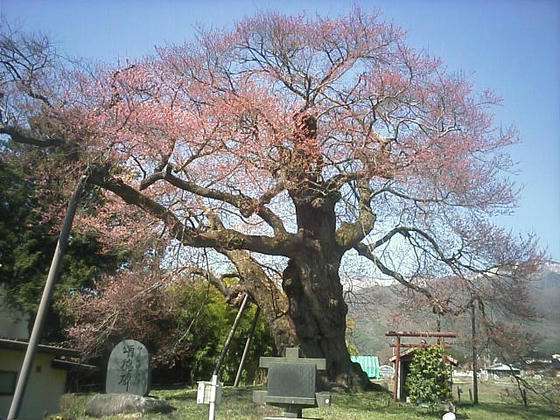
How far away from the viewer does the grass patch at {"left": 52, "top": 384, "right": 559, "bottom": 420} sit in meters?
11.5

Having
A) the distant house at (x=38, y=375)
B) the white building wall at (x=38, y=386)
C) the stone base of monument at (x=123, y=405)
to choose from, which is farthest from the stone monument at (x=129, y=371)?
the white building wall at (x=38, y=386)

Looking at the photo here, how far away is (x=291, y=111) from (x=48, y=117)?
508 cm

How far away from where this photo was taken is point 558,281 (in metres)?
10.2

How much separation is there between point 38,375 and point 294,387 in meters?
11.4

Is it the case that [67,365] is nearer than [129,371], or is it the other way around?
[129,371]

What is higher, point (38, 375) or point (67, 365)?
point (67, 365)

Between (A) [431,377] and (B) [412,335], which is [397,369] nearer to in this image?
(B) [412,335]

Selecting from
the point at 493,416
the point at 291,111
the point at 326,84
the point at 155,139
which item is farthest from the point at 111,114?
the point at 493,416

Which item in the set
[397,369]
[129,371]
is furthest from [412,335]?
[129,371]

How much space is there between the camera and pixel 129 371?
41.9 feet

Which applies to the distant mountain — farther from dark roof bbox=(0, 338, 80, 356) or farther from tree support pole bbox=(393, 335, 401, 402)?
dark roof bbox=(0, 338, 80, 356)

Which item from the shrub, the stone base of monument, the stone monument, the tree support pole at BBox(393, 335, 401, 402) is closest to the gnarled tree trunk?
the tree support pole at BBox(393, 335, 401, 402)

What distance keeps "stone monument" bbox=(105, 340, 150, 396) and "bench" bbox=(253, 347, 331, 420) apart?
16.3 feet

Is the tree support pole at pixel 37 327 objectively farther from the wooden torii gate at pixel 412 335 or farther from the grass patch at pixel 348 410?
the wooden torii gate at pixel 412 335
